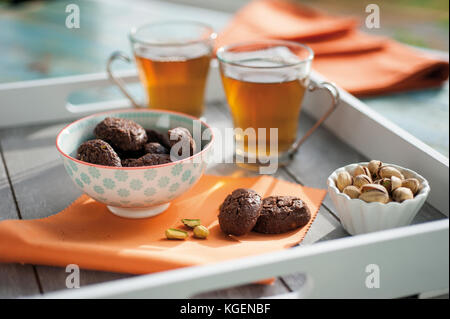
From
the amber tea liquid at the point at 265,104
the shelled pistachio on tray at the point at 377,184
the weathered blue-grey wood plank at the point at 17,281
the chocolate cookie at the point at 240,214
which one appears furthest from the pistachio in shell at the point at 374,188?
the weathered blue-grey wood plank at the point at 17,281

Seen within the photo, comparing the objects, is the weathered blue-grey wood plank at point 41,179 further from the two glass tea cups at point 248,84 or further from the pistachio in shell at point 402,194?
the pistachio in shell at point 402,194

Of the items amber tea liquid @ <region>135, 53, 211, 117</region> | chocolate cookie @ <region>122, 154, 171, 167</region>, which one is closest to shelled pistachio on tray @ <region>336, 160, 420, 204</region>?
chocolate cookie @ <region>122, 154, 171, 167</region>

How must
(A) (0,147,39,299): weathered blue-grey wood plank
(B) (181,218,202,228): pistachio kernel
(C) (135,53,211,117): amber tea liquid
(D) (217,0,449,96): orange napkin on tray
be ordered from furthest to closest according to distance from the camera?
1. (D) (217,0,449,96): orange napkin on tray
2. (C) (135,53,211,117): amber tea liquid
3. (B) (181,218,202,228): pistachio kernel
4. (A) (0,147,39,299): weathered blue-grey wood plank

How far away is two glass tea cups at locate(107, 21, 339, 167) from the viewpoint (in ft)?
2.76

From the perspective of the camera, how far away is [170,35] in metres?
1.10

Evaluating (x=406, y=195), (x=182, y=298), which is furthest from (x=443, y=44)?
(x=182, y=298)

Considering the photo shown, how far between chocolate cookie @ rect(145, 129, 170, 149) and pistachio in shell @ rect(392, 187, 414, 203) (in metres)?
0.30

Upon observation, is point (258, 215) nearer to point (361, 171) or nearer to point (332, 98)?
point (361, 171)

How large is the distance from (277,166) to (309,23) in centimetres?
67

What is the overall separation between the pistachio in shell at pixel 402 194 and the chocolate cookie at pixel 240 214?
0.52 ft

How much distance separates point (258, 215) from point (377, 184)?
143mm

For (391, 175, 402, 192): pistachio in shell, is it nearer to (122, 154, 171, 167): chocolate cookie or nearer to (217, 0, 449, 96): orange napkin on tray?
(122, 154, 171, 167): chocolate cookie

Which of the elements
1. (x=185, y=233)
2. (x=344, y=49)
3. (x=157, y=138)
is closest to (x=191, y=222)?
(x=185, y=233)

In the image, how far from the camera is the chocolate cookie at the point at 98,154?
68 centimetres
